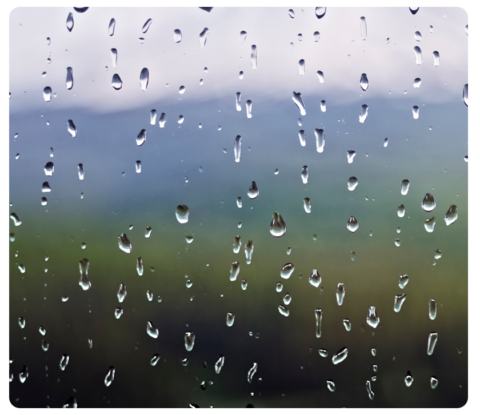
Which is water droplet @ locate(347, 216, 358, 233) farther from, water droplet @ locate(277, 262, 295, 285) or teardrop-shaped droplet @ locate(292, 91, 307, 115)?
teardrop-shaped droplet @ locate(292, 91, 307, 115)

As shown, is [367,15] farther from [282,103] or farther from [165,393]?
[165,393]

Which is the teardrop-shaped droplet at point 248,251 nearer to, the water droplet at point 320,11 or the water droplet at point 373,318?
the water droplet at point 373,318

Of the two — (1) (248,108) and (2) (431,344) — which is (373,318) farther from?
(1) (248,108)

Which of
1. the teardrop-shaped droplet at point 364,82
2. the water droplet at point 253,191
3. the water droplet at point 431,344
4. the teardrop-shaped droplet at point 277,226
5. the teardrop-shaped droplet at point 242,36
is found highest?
the teardrop-shaped droplet at point 242,36

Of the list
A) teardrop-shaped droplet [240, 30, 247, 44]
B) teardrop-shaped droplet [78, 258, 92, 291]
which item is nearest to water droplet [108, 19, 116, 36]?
teardrop-shaped droplet [240, 30, 247, 44]

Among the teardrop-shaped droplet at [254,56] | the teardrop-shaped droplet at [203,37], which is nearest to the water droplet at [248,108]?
the teardrop-shaped droplet at [254,56]

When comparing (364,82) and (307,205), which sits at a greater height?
(364,82)

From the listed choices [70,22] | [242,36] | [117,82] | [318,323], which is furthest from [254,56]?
[318,323]
